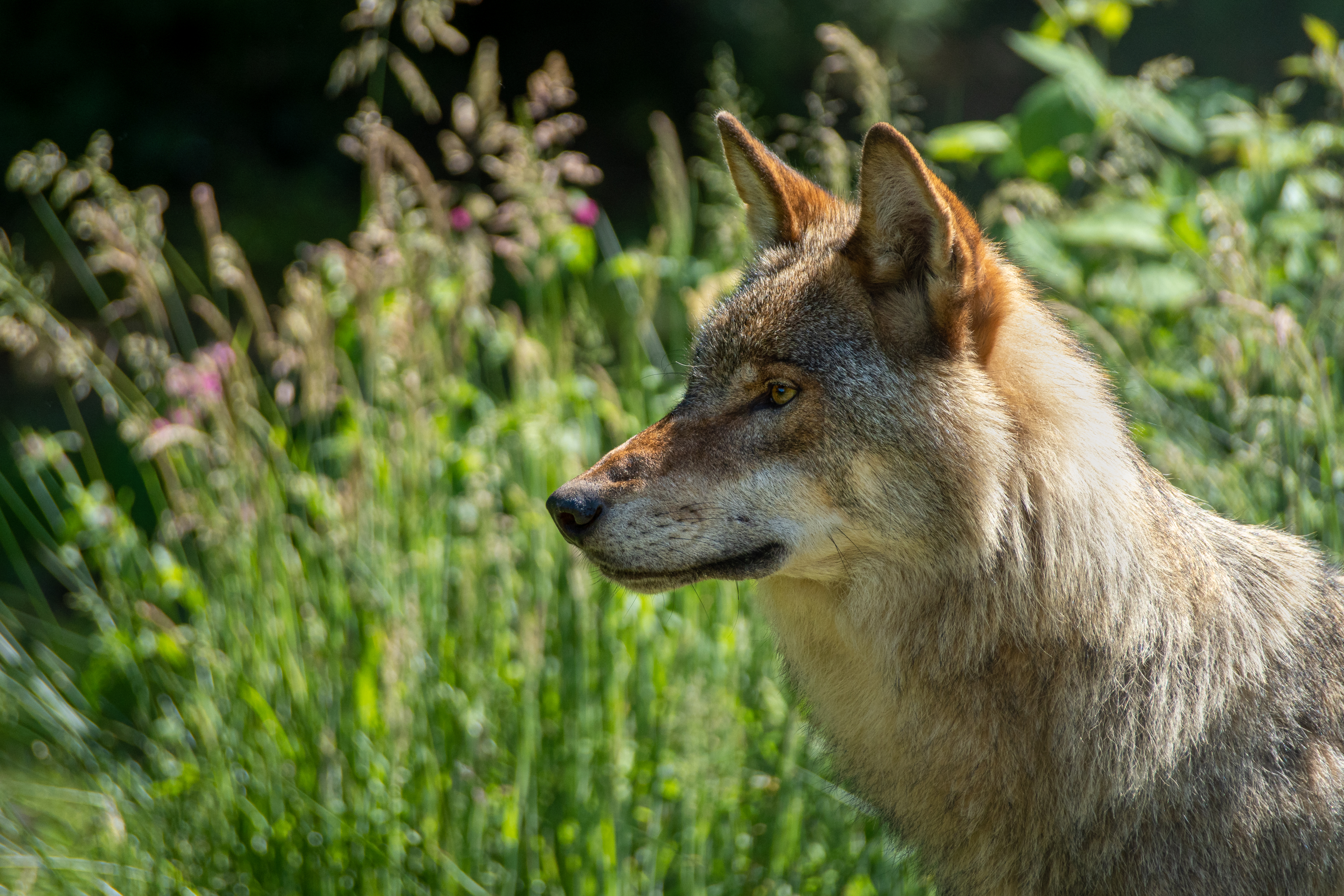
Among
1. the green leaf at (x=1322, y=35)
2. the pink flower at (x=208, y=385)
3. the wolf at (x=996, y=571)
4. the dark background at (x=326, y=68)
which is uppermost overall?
the dark background at (x=326, y=68)

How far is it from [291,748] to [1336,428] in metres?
3.17

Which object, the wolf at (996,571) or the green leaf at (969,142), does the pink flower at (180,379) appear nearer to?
the wolf at (996,571)

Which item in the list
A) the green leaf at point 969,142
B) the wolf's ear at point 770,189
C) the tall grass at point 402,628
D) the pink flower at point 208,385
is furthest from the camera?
the green leaf at point 969,142

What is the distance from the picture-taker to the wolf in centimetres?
217

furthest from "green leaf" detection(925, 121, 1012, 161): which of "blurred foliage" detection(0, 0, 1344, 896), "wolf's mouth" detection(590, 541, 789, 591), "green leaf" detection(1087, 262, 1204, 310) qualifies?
"wolf's mouth" detection(590, 541, 789, 591)

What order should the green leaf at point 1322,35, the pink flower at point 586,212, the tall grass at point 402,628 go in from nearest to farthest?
the tall grass at point 402,628
the green leaf at point 1322,35
the pink flower at point 586,212

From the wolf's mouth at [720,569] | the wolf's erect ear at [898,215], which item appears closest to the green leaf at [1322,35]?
the wolf's erect ear at [898,215]

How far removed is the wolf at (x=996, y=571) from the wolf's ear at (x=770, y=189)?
0.35m

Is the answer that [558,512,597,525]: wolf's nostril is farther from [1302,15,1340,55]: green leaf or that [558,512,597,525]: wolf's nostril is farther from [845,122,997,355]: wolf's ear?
[1302,15,1340,55]: green leaf

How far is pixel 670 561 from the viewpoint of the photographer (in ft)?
7.19

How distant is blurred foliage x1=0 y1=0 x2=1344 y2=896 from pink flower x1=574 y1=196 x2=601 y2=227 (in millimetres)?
91

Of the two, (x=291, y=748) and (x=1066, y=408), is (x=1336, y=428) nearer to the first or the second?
(x=1066, y=408)

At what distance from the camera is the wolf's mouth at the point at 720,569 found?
2209 mm

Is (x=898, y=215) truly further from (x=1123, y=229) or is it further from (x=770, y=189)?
(x=1123, y=229)
